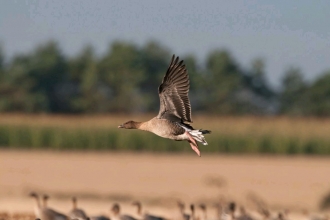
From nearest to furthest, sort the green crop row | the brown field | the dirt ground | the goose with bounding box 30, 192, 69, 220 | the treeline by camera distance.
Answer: the goose with bounding box 30, 192, 69, 220
the dirt ground
the green crop row
the brown field
the treeline

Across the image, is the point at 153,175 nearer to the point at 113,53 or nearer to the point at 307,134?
the point at 307,134

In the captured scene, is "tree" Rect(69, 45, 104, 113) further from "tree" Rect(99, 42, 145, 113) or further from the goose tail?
the goose tail

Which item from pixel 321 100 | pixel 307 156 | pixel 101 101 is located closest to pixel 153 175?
pixel 307 156

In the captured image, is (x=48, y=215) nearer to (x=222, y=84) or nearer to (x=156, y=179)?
(x=156, y=179)

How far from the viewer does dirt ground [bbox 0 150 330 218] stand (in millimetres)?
23625

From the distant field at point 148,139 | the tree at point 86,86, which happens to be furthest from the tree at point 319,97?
the distant field at point 148,139

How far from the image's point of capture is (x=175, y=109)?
13477 mm

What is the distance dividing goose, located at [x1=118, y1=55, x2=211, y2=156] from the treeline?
4032 centimetres

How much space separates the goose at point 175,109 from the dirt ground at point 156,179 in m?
6.11

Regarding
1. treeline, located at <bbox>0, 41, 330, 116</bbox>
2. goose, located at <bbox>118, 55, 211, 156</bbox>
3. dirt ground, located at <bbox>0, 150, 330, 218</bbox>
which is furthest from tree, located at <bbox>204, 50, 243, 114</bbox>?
goose, located at <bbox>118, 55, 211, 156</bbox>

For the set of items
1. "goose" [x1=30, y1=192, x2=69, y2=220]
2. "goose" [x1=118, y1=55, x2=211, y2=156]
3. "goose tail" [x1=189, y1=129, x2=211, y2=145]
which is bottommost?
"goose" [x1=30, y1=192, x2=69, y2=220]

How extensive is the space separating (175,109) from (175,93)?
0.21 metres

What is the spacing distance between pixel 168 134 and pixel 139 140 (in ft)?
75.1

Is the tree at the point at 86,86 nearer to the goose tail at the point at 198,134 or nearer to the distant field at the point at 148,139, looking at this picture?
the distant field at the point at 148,139
